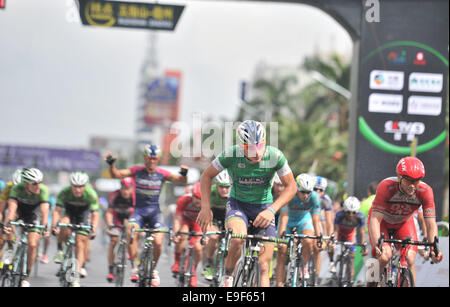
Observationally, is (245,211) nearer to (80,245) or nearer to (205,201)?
(205,201)

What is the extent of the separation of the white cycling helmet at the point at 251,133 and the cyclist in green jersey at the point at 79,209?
189 inches

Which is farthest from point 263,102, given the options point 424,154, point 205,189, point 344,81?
point 205,189

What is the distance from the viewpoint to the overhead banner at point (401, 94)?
53.4ft

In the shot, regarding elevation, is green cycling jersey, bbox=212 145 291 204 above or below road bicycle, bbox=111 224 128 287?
above

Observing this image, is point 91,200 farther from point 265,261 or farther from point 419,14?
point 419,14

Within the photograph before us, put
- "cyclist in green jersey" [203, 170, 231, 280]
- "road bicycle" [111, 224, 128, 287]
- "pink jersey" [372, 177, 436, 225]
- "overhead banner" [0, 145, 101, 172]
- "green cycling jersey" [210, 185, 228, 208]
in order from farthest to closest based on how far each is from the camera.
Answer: "overhead banner" [0, 145, 101, 172], "green cycling jersey" [210, 185, 228, 208], "cyclist in green jersey" [203, 170, 231, 280], "road bicycle" [111, 224, 128, 287], "pink jersey" [372, 177, 436, 225]

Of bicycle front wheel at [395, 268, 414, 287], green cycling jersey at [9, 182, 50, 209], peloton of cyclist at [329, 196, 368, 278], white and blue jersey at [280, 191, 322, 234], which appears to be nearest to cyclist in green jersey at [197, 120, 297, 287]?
bicycle front wheel at [395, 268, 414, 287]

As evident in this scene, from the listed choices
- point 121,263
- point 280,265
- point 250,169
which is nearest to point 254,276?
point 250,169

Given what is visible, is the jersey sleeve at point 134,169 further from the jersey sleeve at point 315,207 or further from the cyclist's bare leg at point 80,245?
the jersey sleeve at point 315,207

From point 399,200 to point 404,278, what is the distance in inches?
35.2

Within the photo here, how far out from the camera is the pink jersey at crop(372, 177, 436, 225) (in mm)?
9109

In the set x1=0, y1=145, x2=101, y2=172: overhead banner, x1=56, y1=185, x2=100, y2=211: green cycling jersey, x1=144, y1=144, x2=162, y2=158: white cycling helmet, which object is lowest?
x1=56, y1=185, x2=100, y2=211: green cycling jersey

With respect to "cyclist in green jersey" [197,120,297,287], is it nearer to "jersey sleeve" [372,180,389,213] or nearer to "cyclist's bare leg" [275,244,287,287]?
"jersey sleeve" [372,180,389,213]

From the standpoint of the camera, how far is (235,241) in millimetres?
8492
